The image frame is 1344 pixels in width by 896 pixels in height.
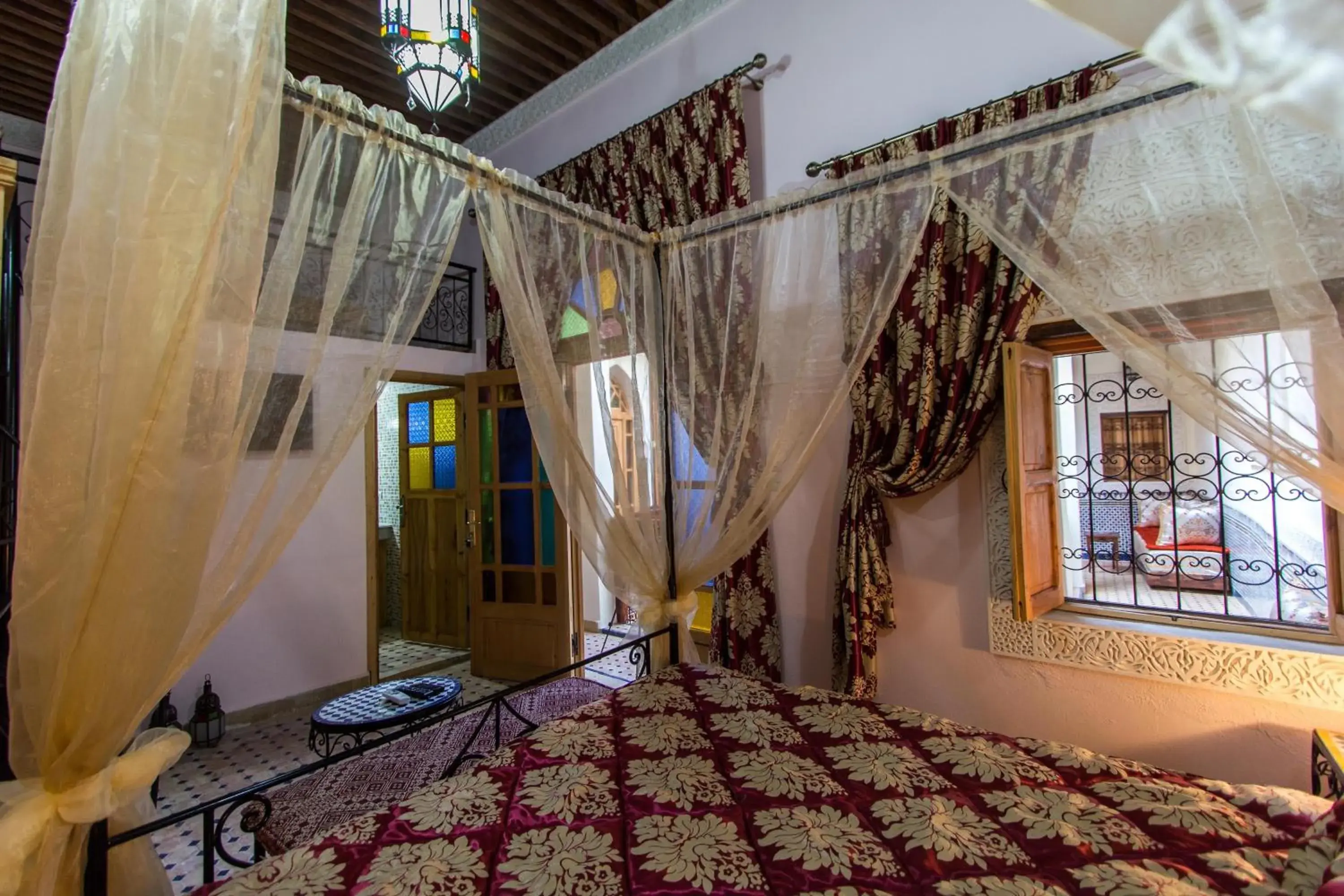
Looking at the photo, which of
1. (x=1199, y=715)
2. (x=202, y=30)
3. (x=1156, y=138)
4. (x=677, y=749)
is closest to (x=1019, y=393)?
(x=1156, y=138)

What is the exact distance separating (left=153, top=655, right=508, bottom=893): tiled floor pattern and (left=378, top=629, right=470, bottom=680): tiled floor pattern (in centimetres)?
72

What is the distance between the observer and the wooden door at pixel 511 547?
13.1 feet

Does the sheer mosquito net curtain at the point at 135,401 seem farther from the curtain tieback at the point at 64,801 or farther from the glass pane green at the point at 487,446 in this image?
the glass pane green at the point at 487,446

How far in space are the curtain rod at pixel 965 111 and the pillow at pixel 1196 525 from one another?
1.60m

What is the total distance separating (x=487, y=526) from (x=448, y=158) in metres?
2.95

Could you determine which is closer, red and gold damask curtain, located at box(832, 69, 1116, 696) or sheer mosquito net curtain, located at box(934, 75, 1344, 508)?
sheer mosquito net curtain, located at box(934, 75, 1344, 508)

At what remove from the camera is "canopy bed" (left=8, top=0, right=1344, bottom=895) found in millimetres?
1081

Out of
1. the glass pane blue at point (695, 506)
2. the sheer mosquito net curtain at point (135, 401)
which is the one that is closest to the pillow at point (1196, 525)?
the glass pane blue at point (695, 506)

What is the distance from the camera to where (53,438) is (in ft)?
3.50

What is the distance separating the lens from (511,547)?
418 centimetres

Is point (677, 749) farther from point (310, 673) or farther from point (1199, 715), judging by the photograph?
point (310, 673)

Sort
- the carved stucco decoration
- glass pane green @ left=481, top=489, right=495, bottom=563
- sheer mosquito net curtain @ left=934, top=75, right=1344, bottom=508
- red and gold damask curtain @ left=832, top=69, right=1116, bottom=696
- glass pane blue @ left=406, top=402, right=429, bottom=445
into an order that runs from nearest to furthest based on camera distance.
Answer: sheer mosquito net curtain @ left=934, top=75, right=1344, bottom=508, the carved stucco decoration, red and gold damask curtain @ left=832, top=69, right=1116, bottom=696, glass pane green @ left=481, top=489, right=495, bottom=563, glass pane blue @ left=406, top=402, right=429, bottom=445

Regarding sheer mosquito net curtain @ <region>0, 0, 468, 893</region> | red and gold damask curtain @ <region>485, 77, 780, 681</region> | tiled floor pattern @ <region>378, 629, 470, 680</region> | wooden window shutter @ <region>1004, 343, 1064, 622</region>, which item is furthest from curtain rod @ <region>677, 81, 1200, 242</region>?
tiled floor pattern @ <region>378, 629, 470, 680</region>

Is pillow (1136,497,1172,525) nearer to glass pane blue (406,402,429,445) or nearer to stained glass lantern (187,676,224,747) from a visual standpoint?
stained glass lantern (187,676,224,747)
